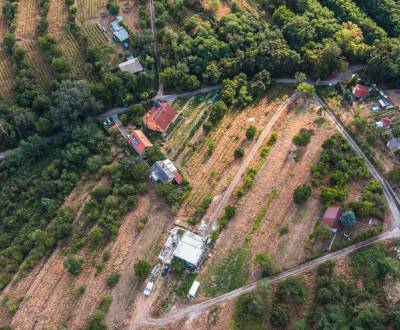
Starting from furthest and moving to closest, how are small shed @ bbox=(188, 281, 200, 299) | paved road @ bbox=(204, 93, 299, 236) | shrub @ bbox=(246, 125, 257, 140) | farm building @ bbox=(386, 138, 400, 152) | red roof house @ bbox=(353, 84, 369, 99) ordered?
red roof house @ bbox=(353, 84, 369, 99) → shrub @ bbox=(246, 125, 257, 140) → farm building @ bbox=(386, 138, 400, 152) → paved road @ bbox=(204, 93, 299, 236) → small shed @ bbox=(188, 281, 200, 299)

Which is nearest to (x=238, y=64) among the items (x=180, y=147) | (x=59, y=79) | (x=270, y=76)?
(x=270, y=76)

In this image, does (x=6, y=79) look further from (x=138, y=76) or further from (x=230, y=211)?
(x=230, y=211)

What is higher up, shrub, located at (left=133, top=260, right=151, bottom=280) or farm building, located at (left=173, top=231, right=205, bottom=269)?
farm building, located at (left=173, top=231, right=205, bottom=269)

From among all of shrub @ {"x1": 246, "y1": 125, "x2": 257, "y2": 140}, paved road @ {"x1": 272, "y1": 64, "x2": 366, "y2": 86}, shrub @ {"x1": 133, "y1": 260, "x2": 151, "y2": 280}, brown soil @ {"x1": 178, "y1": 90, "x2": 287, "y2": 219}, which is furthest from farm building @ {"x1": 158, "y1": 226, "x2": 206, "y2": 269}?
paved road @ {"x1": 272, "y1": 64, "x2": 366, "y2": 86}

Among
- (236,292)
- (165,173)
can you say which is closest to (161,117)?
(165,173)

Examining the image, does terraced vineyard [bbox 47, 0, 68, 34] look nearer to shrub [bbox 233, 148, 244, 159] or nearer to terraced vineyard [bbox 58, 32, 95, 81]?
terraced vineyard [bbox 58, 32, 95, 81]

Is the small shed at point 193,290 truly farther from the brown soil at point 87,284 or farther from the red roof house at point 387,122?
the red roof house at point 387,122

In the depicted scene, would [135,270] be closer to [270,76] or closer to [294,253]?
[294,253]
